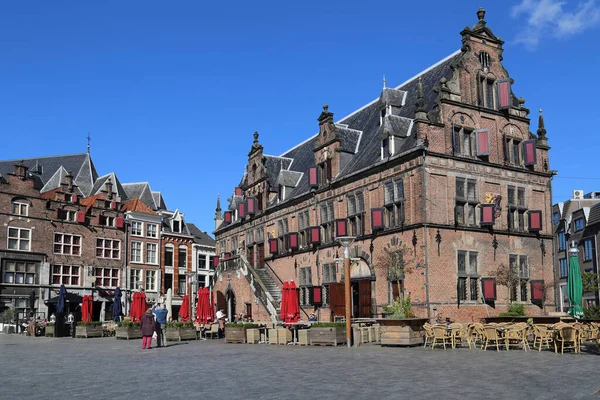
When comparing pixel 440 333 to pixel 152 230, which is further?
pixel 152 230

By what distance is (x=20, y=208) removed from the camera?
48531mm

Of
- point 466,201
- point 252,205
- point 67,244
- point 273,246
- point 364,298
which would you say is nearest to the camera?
point 466,201

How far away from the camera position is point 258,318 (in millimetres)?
35438

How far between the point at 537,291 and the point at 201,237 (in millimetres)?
44676

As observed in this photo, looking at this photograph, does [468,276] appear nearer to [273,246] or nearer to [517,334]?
[517,334]

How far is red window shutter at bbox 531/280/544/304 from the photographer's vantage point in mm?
29422

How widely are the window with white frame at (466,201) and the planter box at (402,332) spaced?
8228 mm

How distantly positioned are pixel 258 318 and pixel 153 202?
30.9 m

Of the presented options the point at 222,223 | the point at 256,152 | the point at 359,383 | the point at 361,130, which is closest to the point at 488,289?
the point at 361,130

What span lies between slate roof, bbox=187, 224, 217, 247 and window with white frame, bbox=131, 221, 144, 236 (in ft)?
26.0

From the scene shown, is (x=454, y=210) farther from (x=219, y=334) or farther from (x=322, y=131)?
(x=219, y=334)

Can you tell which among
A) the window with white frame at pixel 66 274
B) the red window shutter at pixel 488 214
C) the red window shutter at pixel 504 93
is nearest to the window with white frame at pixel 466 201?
the red window shutter at pixel 488 214

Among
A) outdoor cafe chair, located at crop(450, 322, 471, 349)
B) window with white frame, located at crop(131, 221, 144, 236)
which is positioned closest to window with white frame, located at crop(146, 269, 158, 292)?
window with white frame, located at crop(131, 221, 144, 236)

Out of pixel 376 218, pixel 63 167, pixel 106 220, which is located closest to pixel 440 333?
pixel 376 218
